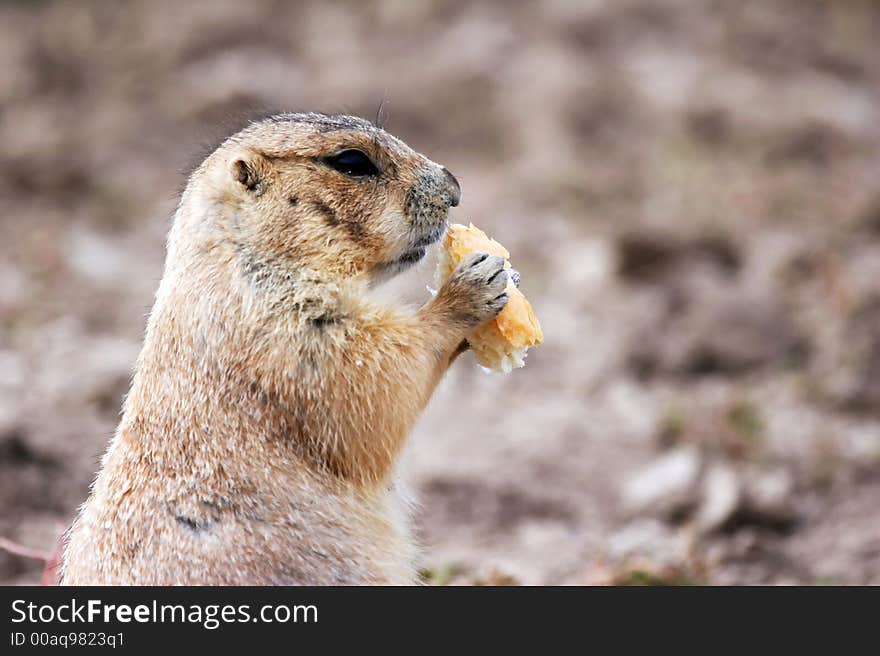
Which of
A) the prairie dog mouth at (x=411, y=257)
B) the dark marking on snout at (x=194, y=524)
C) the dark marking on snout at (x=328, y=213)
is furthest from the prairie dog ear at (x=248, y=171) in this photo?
the dark marking on snout at (x=194, y=524)

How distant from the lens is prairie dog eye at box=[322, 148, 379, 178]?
4.09 m

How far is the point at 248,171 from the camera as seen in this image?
4.08 metres

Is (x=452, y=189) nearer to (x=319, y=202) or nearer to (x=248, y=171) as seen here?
(x=319, y=202)

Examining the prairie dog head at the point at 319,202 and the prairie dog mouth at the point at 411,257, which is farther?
the prairie dog mouth at the point at 411,257

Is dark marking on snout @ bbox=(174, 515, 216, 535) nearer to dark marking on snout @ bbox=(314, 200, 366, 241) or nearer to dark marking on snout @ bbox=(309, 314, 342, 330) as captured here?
dark marking on snout @ bbox=(309, 314, 342, 330)

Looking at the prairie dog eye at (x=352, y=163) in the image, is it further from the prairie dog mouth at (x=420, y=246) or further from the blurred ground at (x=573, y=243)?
the blurred ground at (x=573, y=243)

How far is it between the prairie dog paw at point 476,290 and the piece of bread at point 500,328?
0.25 ft

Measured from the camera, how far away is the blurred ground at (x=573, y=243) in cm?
588

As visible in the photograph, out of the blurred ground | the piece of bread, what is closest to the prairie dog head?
the piece of bread

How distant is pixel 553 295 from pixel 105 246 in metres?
3.32

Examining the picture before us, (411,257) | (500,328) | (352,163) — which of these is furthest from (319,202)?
(500,328)

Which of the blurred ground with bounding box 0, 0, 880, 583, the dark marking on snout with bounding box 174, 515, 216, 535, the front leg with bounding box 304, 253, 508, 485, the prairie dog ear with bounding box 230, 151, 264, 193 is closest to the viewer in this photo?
the dark marking on snout with bounding box 174, 515, 216, 535

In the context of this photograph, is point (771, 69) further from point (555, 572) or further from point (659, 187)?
point (555, 572)
